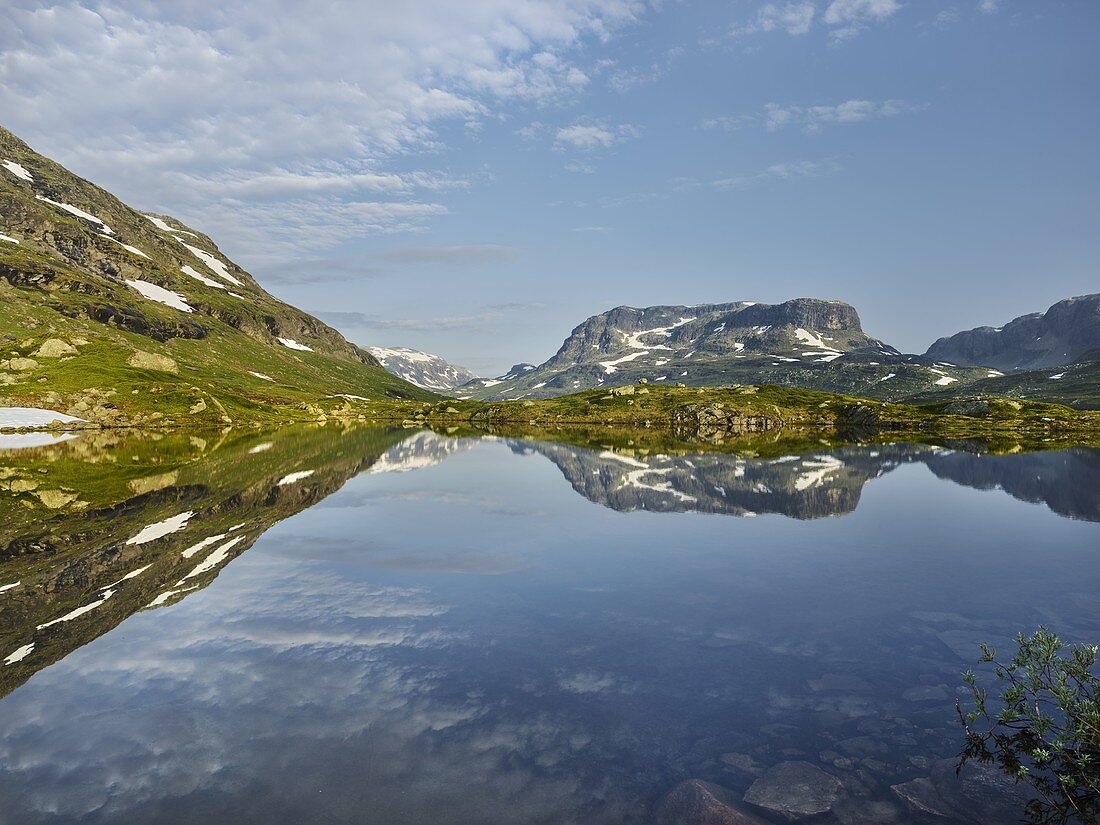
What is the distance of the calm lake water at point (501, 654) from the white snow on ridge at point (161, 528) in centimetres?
26

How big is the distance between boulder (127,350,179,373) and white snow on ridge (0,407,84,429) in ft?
159

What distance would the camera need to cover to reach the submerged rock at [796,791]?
34.2 ft

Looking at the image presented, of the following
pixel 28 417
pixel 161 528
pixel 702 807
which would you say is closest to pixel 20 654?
pixel 161 528

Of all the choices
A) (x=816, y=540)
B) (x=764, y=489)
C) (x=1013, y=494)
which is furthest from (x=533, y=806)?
(x=1013, y=494)

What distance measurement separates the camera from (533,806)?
10438mm

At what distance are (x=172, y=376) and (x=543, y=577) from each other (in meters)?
193

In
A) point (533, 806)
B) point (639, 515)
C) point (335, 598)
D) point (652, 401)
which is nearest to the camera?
point (533, 806)

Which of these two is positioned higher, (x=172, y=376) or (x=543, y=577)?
(x=172, y=376)

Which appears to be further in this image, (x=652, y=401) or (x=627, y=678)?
(x=652, y=401)

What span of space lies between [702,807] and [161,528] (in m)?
31.1

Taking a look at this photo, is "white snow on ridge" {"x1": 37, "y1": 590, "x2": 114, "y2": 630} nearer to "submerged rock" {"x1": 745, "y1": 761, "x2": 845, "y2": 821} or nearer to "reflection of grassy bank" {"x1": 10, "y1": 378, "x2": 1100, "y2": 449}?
"submerged rock" {"x1": 745, "y1": 761, "x2": 845, "y2": 821}

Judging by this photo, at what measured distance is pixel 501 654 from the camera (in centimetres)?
1709

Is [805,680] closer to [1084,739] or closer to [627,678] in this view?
[627,678]

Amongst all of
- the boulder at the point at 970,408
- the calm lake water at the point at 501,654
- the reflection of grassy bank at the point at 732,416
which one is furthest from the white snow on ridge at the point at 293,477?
the boulder at the point at 970,408
